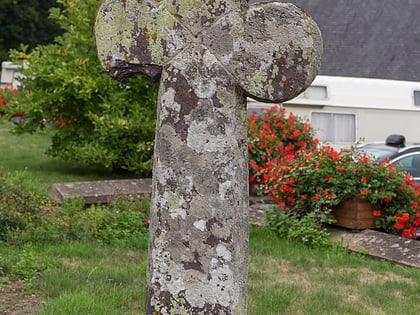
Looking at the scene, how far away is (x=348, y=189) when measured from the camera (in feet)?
31.4

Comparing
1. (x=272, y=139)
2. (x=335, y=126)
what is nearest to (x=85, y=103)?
(x=272, y=139)

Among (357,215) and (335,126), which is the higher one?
(335,126)

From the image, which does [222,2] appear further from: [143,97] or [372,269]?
[143,97]

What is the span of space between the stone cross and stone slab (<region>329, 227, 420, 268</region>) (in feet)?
15.6

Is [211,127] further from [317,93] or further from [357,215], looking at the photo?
[317,93]

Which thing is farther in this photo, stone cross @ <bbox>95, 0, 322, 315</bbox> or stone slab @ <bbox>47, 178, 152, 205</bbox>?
stone slab @ <bbox>47, 178, 152, 205</bbox>

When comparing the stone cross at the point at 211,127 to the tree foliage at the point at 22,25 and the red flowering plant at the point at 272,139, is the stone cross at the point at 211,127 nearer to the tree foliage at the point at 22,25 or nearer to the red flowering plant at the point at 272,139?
the red flowering plant at the point at 272,139

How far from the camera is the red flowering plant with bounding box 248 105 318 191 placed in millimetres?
12898

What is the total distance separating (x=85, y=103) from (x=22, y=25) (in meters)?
33.1

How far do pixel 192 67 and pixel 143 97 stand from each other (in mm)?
11643

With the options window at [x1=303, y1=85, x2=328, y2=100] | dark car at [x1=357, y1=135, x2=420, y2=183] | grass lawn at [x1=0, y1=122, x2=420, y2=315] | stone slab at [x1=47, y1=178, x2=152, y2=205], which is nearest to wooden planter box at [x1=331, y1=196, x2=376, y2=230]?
grass lawn at [x1=0, y1=122, x2=420, y2=315]

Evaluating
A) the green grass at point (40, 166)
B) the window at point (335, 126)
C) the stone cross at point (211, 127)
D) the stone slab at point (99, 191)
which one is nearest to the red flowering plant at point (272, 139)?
the stone slab at point (99, 191)

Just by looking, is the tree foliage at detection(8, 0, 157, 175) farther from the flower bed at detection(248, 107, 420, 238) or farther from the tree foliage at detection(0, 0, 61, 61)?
the tree foliage at detection(0, 0, 61, 61)

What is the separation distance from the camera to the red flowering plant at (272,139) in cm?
1290
